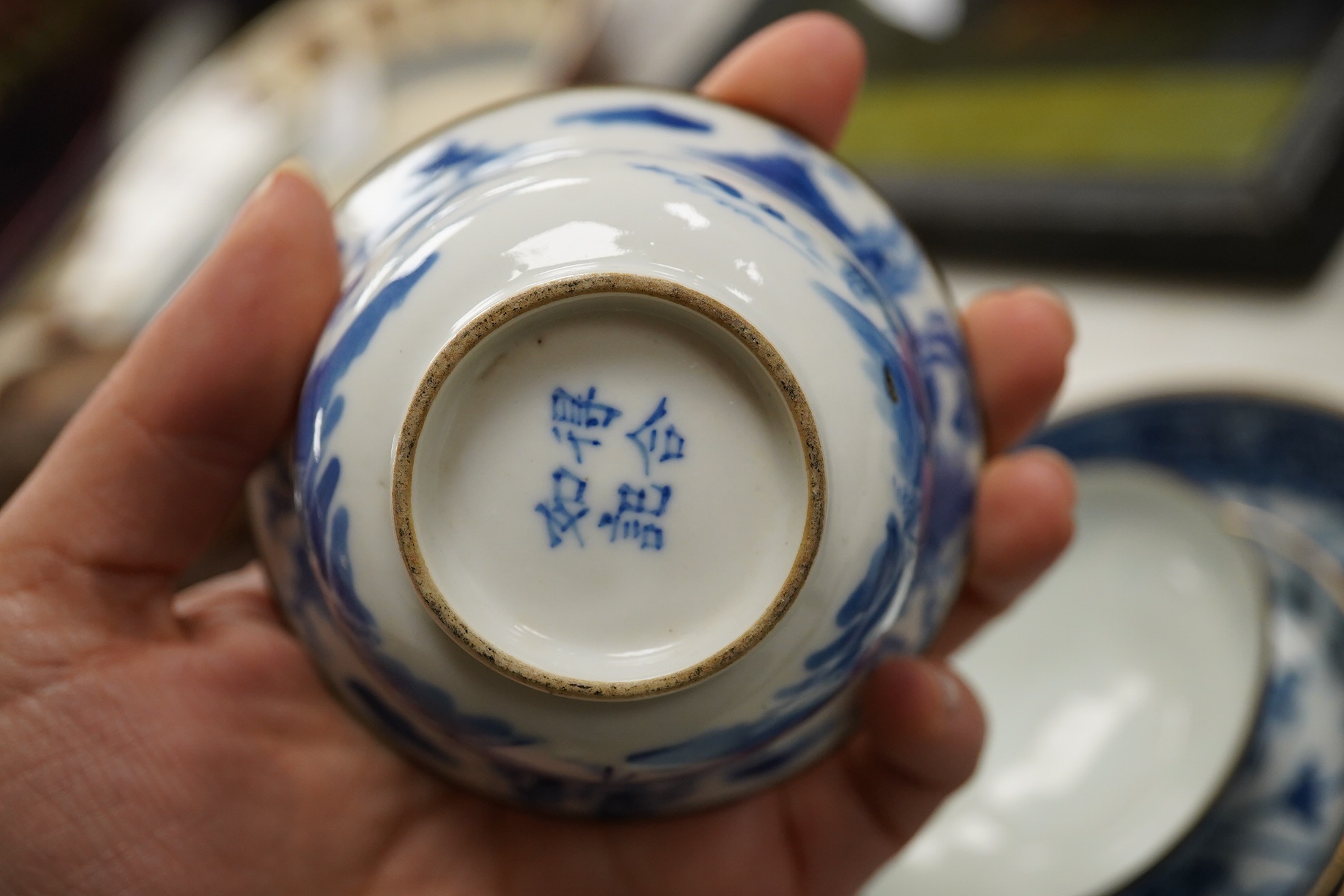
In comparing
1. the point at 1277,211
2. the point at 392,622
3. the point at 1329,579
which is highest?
the point at 392,622

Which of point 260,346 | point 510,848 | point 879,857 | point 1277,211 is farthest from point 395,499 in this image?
point 1277,211

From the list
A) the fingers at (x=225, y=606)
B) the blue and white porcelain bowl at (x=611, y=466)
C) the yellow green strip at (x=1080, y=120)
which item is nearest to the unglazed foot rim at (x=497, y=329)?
the blue and white porcelain bowl at (x=611, y=466)

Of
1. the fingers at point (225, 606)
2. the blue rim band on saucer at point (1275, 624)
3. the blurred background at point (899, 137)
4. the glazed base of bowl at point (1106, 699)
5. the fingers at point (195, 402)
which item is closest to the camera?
the fingers at point (195, 402)

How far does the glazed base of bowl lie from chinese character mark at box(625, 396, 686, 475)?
588mm

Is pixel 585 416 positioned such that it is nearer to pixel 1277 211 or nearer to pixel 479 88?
pixel 1277 211

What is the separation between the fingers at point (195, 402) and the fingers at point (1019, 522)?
482 millimetres

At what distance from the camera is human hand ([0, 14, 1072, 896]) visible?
60 cm

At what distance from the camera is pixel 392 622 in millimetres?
508

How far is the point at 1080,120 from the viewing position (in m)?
1.36

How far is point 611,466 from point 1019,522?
387 mm

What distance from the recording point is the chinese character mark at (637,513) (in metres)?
0.49

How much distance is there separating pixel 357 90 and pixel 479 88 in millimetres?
228

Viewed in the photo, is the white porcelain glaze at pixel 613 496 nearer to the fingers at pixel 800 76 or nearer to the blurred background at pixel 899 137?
the fingers at pixel 800 76

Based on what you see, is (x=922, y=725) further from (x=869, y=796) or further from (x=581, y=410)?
(x=581, y=410)
